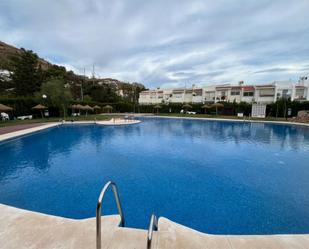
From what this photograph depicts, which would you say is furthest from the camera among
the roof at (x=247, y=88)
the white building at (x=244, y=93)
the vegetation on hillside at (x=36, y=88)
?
the roof at (x=247, y=88)

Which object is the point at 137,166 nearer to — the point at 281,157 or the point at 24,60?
the point at 281,157

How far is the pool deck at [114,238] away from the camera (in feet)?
6.91

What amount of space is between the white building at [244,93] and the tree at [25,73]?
30.7 meters

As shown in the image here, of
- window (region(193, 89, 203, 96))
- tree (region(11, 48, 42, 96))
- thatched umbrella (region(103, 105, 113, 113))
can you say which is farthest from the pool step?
window (region(193, 89, 203, 96))

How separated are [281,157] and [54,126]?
59.5 feet

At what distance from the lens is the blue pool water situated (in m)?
3.62

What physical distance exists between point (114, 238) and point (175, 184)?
317cm

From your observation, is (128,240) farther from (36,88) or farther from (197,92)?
(197,92)

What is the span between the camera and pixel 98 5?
9.14 m

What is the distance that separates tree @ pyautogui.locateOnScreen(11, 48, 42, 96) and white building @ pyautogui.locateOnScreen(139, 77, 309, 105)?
3068 cm

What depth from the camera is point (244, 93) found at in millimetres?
34781

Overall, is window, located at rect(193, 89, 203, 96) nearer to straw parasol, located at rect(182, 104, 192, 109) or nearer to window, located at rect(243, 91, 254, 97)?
window, located at rect(243, 91, 254, 97)

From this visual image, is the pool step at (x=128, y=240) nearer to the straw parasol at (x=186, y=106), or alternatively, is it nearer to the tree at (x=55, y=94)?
the tree at (x=55, y=94)

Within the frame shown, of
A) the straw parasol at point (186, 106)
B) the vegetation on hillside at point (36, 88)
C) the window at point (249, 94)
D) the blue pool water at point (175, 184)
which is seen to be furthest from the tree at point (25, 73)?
the window at point (249, 94)
